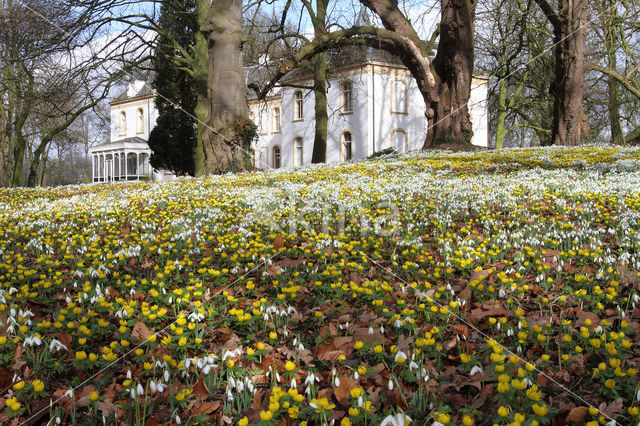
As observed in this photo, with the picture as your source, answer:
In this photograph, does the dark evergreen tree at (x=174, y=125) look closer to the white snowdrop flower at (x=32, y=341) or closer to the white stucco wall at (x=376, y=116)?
the white stucco wall at (x=376, y=116)

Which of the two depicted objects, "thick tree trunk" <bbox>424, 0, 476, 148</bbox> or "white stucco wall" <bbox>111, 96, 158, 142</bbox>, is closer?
"thick tree trunk" <bbox>424, 0, 476, 148</bbox>

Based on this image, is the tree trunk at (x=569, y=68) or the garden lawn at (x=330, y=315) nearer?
the garden lawn at (x=330, y=315)

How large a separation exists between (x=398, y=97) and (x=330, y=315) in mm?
37006

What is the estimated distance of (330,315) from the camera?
315 centimetres

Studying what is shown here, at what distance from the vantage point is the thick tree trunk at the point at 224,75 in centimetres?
1241

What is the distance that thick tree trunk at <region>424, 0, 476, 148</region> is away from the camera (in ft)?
52.3

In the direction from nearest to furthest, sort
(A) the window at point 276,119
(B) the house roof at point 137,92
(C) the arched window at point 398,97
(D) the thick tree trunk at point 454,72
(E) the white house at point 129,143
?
(D) the thick tree trunk at point 454,72 → (C) the arched window at point 398,97 → (A) the window at point 276,119 → (E) the white house at point 129,143 → (B) the house roof at point 137,92

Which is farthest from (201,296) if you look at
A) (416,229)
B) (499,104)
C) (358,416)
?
(499,104)

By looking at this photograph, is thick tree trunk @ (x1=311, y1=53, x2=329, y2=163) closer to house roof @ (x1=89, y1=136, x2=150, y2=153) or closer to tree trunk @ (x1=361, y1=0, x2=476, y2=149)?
tree trunk @ (x1=361, y1=0, x2=476, y2=149)

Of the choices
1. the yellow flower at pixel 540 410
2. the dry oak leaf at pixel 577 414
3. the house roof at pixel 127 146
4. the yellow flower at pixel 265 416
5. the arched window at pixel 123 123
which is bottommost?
the dry oak leaf at pixel 577 414

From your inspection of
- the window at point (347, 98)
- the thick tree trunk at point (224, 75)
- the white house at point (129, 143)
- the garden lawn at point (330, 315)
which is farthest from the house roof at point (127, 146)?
the garden lawn at point (330, 315)

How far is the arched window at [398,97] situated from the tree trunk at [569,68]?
19.5 m

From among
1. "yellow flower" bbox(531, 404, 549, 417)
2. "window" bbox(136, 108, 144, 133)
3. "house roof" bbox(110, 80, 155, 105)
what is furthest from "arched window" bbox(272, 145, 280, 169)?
"yellow flower" bbox(531, 404, 549, 417)

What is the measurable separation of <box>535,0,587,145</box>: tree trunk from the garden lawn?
528 inches
